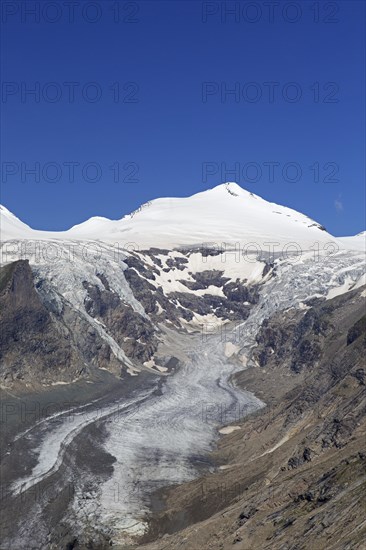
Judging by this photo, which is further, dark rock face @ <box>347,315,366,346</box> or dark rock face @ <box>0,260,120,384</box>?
dark rock face @ <box>0,260,120,384</box>

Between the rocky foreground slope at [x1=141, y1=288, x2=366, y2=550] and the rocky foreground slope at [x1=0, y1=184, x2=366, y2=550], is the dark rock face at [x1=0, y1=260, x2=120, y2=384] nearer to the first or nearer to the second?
the rocky foreground slope at [x1=0, y1=184, x2=366, y2=550]

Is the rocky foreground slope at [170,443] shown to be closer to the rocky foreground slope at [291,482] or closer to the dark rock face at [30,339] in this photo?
the rocky foreground slope at [291,482]

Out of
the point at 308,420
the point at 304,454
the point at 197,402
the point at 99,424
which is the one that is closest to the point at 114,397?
the point at 197,402

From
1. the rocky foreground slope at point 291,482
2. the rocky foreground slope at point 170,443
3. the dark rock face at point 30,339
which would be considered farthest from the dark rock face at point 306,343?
the dark rock face at point 30,339

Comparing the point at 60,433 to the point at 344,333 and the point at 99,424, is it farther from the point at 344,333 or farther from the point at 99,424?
the point at 344,333

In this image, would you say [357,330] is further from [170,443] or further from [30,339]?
[30,339]

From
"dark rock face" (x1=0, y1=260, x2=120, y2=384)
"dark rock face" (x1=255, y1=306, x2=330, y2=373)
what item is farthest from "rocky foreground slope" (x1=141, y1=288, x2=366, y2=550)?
"dark rock face" (x1=0, y1=260, x2=120, y2=384)

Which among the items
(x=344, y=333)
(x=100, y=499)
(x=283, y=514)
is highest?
(x=344, y=333)

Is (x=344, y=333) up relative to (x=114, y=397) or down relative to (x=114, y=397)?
up

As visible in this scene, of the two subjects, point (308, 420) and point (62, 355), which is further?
point (62, 355)

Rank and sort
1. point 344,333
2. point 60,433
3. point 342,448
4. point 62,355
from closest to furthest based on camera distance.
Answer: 1. point 342,448
2. point 60,433
3. point 344,333
4. point 62,355

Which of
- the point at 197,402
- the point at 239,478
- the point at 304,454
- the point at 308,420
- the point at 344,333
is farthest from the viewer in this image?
the point at 197,402
